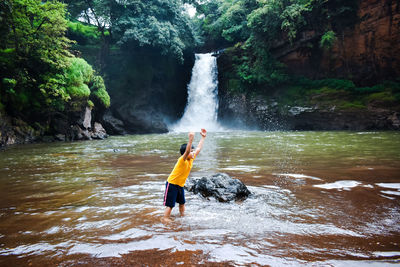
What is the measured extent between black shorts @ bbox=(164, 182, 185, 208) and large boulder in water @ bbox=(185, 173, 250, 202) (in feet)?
2.20

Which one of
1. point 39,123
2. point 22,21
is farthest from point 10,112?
point 22,21

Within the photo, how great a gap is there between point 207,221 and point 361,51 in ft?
71.6

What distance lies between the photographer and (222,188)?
13.8ft

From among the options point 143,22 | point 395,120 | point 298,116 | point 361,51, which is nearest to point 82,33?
point 143,22

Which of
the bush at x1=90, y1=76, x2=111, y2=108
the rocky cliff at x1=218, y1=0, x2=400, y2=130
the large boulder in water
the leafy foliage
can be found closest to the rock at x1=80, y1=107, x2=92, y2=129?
the bush at x1=90, y1=76, x2=111, y2=108

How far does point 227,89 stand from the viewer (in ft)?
83.8

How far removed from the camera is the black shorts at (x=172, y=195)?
3.57 metres

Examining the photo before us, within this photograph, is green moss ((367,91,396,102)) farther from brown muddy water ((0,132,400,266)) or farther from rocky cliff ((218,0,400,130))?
brown muddy water ((0,132,400,266))

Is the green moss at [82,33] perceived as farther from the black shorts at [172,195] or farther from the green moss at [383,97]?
the black shorts at [172,195]

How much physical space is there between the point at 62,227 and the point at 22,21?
15.1m

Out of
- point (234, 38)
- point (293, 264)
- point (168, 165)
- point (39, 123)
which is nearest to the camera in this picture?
point (293, 264)

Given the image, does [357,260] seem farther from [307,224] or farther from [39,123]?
[39,123]

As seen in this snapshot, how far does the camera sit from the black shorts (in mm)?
3566

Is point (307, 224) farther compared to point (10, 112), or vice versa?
point (10, 112)
